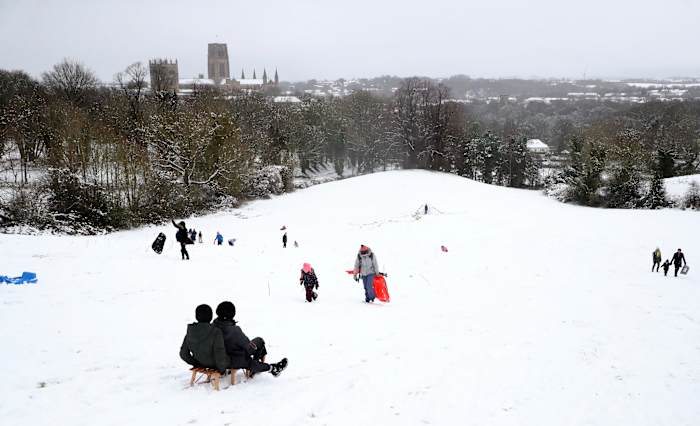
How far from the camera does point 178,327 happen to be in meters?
9.97

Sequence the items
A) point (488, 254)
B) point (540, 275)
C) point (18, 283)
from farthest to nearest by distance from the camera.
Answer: point (488, 254) < point (540, 275) < point (18, 283)

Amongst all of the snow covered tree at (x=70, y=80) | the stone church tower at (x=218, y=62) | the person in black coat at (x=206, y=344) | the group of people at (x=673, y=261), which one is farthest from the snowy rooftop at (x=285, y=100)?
the person in black coat at (x=206, y=344)

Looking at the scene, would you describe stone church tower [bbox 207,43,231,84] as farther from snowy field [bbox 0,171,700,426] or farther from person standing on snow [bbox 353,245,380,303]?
person standing on snow [bbox 353,245,380,303]

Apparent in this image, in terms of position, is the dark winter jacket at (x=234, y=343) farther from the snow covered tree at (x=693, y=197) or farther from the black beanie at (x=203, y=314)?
the snow covered tree at (x=693, y=197)

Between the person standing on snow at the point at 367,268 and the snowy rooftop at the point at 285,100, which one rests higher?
the snowy rooftop at the point at 285,100

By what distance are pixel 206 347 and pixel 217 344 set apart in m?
0.18

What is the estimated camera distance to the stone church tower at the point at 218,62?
166 meters

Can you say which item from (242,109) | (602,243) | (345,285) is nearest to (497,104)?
(242,109)

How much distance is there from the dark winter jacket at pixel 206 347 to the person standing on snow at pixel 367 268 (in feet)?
21.1

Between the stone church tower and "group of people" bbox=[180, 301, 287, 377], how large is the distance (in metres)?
172

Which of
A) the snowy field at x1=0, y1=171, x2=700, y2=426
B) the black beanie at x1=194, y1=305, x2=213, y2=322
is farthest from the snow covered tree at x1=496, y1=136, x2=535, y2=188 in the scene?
the black beanie at x1=194, y1=305, x2=213, y2=322

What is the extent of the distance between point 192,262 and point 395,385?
11650 millimetres

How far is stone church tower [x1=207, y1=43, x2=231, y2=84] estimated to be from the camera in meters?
166

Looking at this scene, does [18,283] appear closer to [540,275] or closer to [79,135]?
[540,275]
